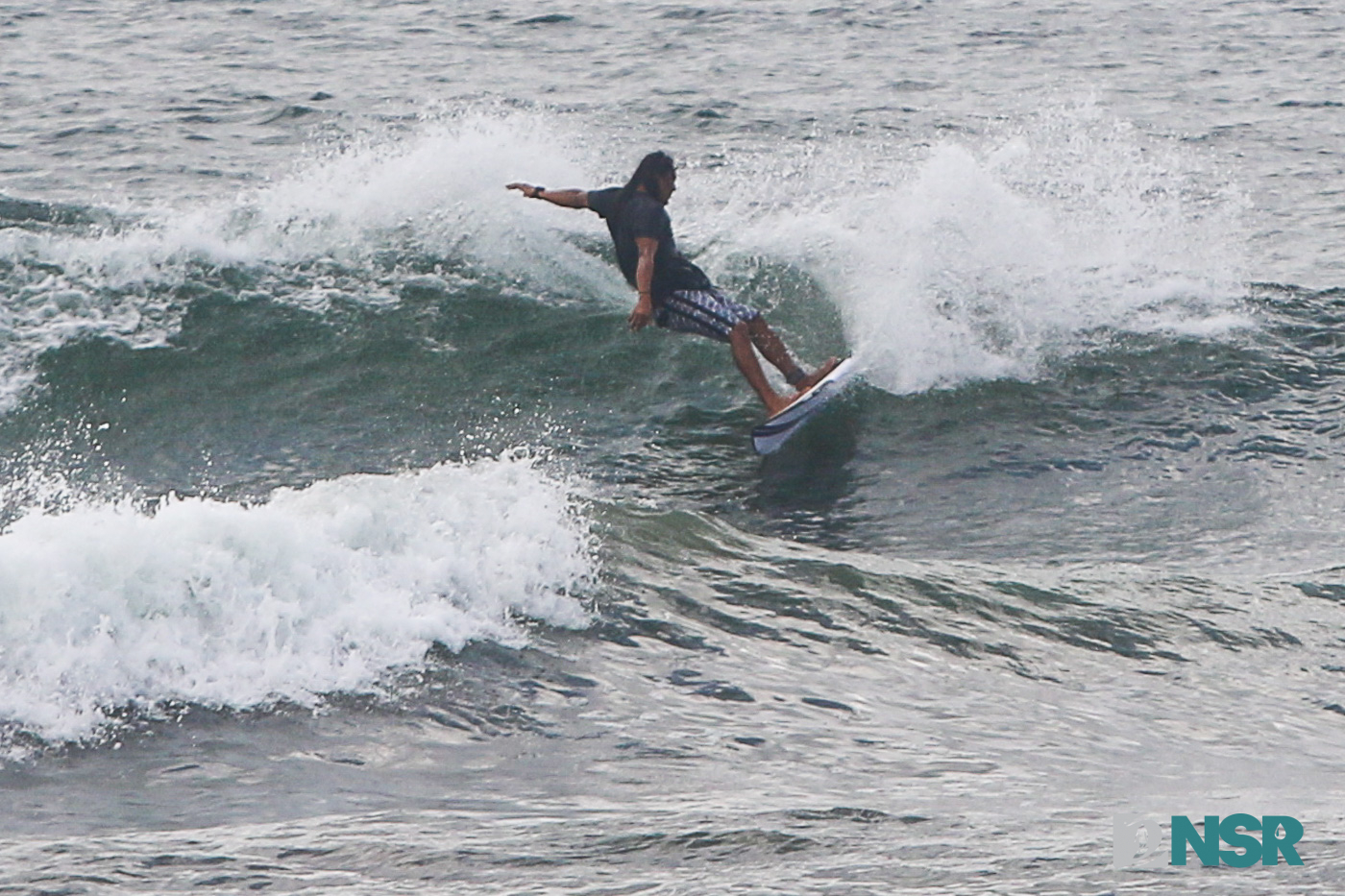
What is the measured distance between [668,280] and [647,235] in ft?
1.40

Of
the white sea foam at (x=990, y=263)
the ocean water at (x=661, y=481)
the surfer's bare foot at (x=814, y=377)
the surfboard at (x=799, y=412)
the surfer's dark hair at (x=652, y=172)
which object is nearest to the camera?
the ocean water at (x=661, y=481)

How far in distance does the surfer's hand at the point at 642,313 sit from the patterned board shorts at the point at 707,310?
1.85 feet

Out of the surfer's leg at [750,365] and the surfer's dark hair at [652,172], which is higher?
the surfer's dark hair at [652,172]

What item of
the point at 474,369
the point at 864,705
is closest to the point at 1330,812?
the point at 864,705

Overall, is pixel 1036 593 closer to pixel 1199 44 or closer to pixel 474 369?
pixel 474 369

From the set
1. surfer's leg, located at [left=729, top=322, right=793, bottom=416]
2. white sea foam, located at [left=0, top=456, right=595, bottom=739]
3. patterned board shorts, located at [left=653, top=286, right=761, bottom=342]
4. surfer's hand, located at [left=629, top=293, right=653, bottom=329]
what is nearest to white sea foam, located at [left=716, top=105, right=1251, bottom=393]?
surfer's leg, located at [left=729, top=322, right=793, bottom=416]

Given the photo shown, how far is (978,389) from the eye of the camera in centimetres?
1152

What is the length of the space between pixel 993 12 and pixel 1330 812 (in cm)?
1939

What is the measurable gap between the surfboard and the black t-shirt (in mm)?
973

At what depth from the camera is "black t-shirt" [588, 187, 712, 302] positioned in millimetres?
10492

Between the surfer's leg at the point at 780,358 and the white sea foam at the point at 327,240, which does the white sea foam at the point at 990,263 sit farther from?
the white sea foam at the point at 327,240

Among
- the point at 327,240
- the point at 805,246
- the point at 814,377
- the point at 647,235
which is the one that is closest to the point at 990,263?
the point at 805,246

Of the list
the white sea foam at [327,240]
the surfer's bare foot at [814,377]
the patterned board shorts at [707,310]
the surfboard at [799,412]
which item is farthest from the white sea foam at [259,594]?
the white sea foam at [327,240]

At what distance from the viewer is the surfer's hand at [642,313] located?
33.5 feet
